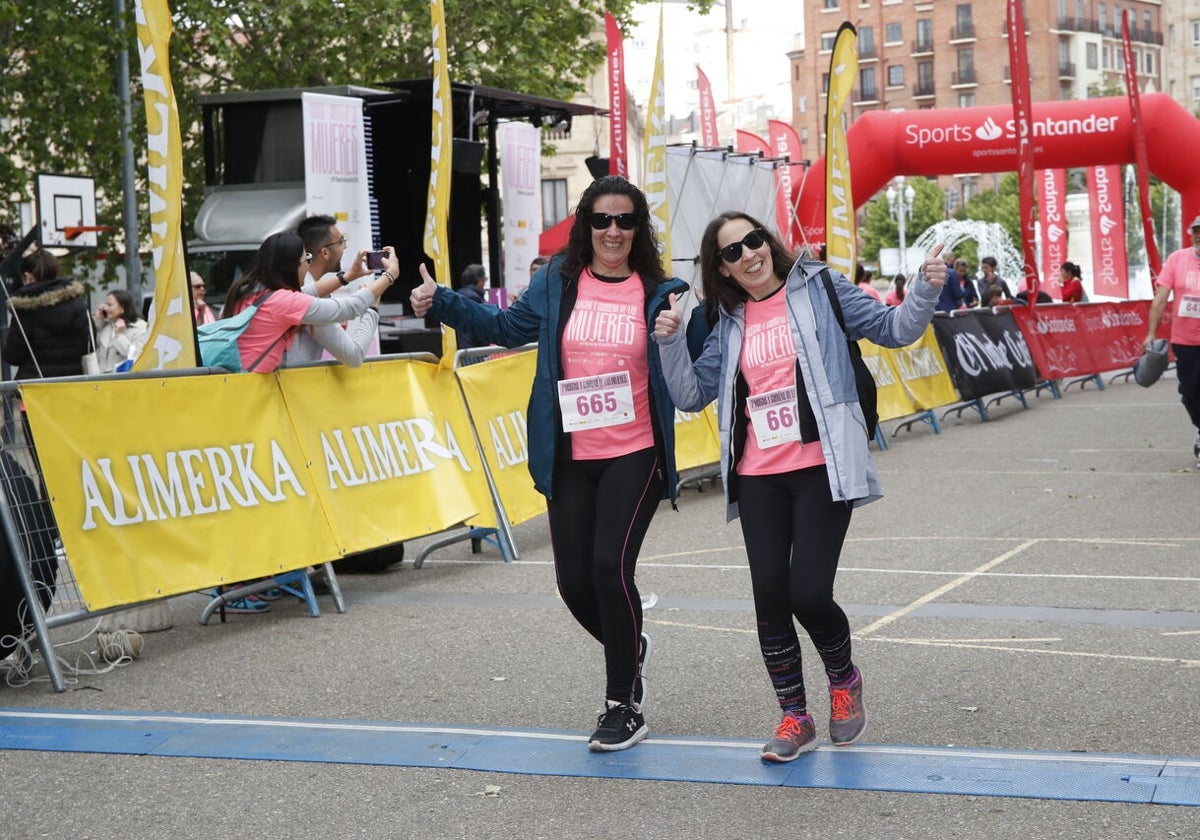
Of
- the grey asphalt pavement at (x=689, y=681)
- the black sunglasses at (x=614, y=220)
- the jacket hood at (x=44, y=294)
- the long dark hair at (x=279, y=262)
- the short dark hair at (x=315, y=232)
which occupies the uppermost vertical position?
the jacket hood at (x=44, y=294)

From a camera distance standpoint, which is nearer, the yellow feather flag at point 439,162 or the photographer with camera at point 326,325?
the photographer with camera at point 326,325

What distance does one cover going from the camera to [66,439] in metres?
7.18

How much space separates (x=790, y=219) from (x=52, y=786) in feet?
65.0

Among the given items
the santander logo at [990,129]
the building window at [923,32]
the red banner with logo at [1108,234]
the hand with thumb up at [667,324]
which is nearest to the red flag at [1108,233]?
the red banner with logo at [1108,234]

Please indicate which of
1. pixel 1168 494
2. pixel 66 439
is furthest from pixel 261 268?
pixel 1168 494

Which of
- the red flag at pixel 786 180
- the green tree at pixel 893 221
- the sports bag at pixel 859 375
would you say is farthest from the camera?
the green tree at pixel 893 221

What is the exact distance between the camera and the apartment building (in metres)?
119

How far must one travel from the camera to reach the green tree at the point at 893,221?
10831 cm

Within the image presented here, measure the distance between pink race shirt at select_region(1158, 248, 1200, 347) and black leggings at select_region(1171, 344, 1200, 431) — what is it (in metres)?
0.10

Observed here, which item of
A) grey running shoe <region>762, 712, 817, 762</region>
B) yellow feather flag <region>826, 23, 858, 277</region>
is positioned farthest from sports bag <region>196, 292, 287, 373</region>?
yellow feather flag <region>826, 23, 858, 277</region>

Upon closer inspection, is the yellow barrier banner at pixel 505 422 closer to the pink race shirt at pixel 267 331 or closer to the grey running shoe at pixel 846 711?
the pink race shirt at pixel 267 331

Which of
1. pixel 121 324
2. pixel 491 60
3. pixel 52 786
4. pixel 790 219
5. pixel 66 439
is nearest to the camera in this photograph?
pixel 52 786

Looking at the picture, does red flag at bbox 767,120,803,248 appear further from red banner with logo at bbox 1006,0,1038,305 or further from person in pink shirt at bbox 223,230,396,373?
person in pink shirt at bbox 223,230,396,373

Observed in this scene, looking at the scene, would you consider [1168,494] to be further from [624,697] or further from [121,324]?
[121,324]
